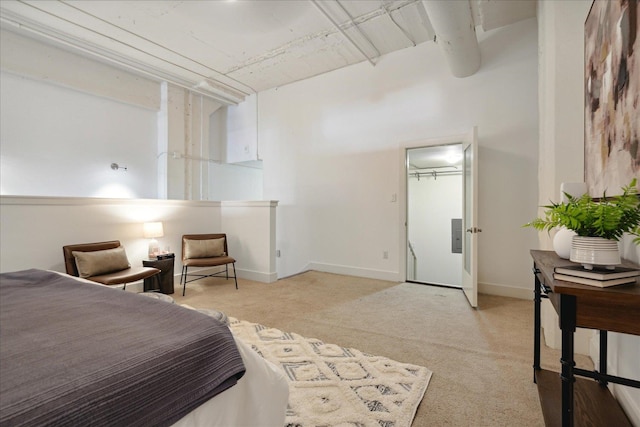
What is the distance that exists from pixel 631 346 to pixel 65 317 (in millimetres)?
2521

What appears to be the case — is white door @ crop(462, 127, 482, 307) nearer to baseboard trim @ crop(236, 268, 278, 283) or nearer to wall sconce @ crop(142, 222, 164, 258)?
baseboard trim @ crop(236, 268, 278, 283)

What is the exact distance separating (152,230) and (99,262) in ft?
2.58

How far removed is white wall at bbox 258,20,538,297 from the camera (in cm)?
355

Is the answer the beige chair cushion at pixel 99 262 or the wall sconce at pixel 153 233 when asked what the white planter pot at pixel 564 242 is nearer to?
the beige chair cushion at pixel 99 262

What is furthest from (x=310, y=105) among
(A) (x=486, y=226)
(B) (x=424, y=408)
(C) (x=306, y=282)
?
(B) (x=424, y=408)

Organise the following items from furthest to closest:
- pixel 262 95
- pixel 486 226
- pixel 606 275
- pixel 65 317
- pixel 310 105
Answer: pixel 262 95 → pixel 310 105 → pixel 486 226 → pixel 65 317 → pixel 606 275

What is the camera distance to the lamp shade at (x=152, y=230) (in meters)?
3.87

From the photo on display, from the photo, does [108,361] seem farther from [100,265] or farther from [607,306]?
[100,265]

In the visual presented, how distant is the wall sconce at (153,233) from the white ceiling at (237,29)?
246 cm

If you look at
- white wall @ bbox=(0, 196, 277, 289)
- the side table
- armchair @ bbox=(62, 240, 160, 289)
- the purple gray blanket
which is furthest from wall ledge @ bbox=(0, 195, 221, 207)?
the purple gray blanket

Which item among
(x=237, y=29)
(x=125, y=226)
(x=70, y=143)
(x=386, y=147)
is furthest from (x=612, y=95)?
(x=70, y=143)

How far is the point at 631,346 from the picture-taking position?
144 cm

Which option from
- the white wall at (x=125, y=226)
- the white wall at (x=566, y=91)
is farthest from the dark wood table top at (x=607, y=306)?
the white wall at (x=125, y=226)

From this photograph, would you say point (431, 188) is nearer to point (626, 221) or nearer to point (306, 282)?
point (306, 282)
